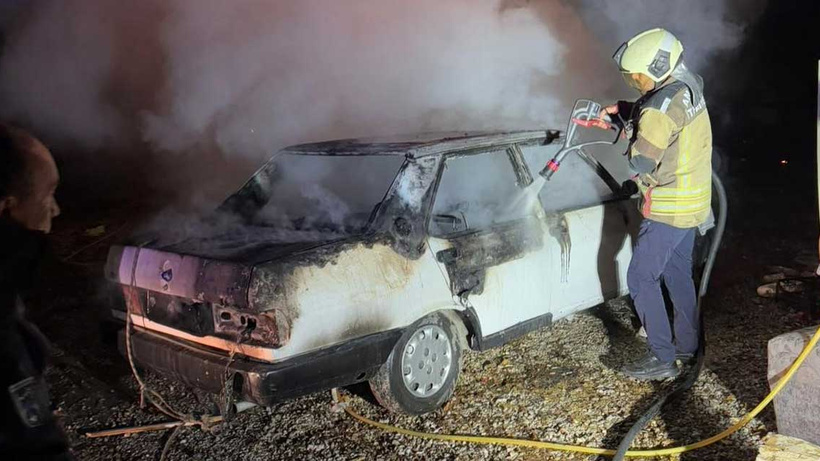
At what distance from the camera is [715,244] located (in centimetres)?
468

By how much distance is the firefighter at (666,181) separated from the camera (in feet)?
12.3

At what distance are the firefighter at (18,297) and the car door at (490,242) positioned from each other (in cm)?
206

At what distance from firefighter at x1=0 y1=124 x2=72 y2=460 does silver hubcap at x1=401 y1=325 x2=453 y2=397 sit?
1865 millimetres

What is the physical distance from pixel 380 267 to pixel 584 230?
1732 mm

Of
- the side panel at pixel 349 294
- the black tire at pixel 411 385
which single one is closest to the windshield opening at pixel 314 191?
the side panel at pixel 349 294

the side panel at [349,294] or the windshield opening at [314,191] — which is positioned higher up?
the windshield opening at [314,191]

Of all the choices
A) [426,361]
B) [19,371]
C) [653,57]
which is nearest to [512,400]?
[426,361]

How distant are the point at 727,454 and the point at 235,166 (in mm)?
7223

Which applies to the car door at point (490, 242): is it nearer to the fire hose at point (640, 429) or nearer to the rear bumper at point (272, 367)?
the rear bumper at point (272, 367)

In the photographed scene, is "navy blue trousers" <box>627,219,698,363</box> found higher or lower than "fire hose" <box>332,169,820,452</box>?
higher

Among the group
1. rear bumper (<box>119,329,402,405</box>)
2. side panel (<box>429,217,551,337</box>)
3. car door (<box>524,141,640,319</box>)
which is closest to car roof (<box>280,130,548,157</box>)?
A: car door (<box>524,141,640,319</box>)

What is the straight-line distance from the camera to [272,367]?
3154 millimetres

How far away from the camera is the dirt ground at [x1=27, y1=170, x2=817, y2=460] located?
3516 mm

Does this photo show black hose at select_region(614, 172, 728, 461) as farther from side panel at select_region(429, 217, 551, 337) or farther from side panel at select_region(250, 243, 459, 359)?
side panel at select_region(250, 243, 459, 359)
